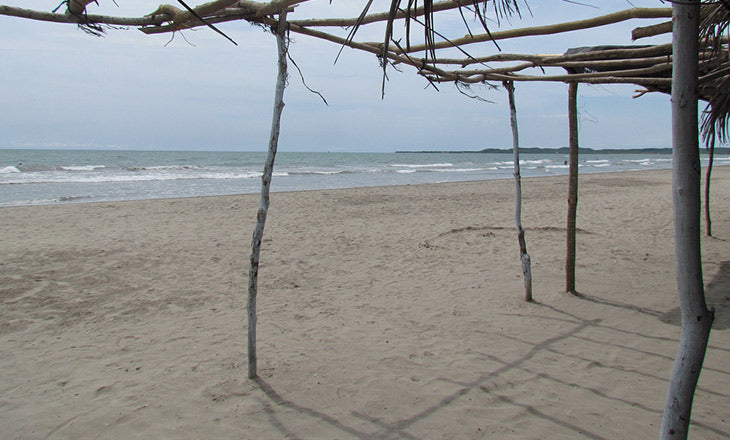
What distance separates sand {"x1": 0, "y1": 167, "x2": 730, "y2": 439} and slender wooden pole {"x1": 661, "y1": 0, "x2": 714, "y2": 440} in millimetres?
1169

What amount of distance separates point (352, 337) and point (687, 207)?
2862 millimetres

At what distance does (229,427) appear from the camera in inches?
105

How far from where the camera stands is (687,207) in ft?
4.85

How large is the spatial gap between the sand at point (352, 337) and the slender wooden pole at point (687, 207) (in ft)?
3.84

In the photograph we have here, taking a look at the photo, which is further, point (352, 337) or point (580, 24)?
point (352, 337)

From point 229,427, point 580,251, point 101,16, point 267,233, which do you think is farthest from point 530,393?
point 267,233

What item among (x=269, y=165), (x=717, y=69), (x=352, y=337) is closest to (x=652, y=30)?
(x=717, y=69)

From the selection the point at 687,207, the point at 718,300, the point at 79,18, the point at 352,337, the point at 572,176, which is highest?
the point at 79,18

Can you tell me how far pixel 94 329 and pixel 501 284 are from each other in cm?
397

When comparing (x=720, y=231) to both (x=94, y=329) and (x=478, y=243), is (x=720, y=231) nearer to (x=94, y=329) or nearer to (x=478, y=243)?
(x=478, y=243)

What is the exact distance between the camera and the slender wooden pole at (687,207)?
1449 mm

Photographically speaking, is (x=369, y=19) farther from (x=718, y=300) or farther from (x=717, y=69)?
(x=718, y=300)

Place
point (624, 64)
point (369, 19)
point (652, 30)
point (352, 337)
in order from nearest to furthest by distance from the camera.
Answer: point (369, 19) < point (652, 30) < point (624, 64) < point (352, 337)

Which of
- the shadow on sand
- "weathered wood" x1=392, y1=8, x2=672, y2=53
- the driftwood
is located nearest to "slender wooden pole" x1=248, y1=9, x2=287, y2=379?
the driftwood
